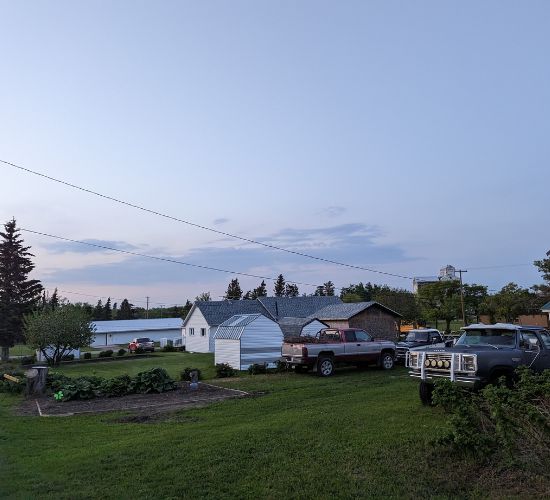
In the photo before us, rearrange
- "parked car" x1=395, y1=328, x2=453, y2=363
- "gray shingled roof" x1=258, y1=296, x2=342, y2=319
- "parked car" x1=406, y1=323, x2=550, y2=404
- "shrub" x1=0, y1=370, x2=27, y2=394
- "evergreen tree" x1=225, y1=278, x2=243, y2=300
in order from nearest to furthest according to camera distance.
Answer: "parked car" x1=406, y1=323, x2=550, y2=404 → "shrub" x1=0, y1=370, x2=27, y2=394 → "parked car" x1=395, y1=328, x2=453, y2=363 → "gray shingled roof" x1=258, y1=296, x2=342, y2=319 → "evergreen tree" x1=225, y1=278, x2=243, y2=300

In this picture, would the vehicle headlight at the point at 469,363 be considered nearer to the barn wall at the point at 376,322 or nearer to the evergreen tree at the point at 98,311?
the barn wall at the point at 376,322

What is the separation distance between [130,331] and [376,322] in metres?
47.7

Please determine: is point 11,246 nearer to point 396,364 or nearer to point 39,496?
point 396,364

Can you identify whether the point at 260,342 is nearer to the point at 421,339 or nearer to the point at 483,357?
the point at 421,339

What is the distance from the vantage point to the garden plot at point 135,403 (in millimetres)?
15180

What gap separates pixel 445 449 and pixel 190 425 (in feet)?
19.4

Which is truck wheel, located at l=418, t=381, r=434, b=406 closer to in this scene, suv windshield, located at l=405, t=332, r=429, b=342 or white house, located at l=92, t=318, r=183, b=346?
suv windshield, located at l=405, t=332, r=429, b=342

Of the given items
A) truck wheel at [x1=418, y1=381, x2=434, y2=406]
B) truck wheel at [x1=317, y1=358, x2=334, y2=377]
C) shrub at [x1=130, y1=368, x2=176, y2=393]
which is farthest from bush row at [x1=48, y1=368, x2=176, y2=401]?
truck wheel at [x1=418, y1=381, x2=434, y2=406]

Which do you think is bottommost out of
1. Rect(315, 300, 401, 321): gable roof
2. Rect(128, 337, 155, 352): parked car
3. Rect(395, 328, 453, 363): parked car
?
Rect(128, 337, 155, 352): parked car

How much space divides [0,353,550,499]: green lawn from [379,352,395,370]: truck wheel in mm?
11404

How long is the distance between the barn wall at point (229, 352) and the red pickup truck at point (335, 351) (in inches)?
189

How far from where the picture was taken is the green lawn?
658 centimetres

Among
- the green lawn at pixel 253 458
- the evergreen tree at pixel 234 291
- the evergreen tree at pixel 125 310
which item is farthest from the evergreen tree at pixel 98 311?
the green lawn at pixel 253 458

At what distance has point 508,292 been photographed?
2227 inches
